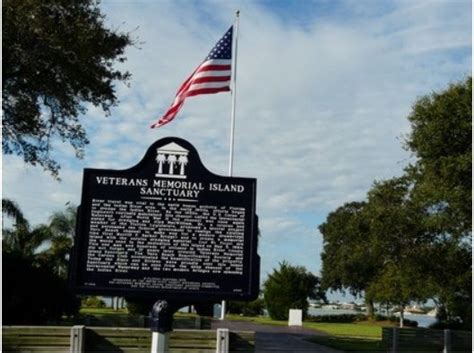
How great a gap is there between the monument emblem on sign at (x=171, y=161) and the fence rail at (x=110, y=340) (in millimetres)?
2688

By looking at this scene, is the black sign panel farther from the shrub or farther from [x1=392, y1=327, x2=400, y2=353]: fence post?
the shrub

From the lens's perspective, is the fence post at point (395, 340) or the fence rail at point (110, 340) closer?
the fence rail at point (110, 340)

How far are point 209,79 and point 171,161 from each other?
445 centimetres

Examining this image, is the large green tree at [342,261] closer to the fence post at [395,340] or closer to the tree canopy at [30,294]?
the tree canopy at [30,294]

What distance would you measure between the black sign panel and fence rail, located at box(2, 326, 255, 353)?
1.69 m

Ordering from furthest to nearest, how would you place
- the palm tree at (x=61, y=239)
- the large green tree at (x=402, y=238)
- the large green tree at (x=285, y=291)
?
the large green tree at (x=285, y=291) → the palm tree at (x=61, y=239) → the large green tree at (x=402, y=238)

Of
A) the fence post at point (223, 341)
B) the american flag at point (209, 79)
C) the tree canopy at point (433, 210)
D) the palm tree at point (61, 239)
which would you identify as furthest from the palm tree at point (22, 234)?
the fence post at point (223, 341)

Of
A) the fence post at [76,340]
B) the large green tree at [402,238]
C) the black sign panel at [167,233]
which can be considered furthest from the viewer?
the large green tree at [402,238]

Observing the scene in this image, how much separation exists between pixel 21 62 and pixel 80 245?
935 centimetres

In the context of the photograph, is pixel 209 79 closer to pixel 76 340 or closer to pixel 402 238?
pixel 76 340

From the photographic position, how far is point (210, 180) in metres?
9.78

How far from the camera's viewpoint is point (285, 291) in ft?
175

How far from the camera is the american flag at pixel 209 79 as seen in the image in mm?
13828

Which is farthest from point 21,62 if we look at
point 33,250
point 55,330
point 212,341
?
point 33,250
